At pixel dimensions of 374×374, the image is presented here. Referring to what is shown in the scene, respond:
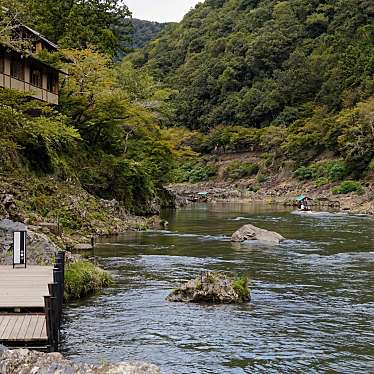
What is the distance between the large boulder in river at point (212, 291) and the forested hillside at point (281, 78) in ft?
184

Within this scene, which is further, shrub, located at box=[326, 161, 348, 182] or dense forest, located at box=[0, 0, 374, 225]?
shrub, located at box=[326, 161, 348, 182]

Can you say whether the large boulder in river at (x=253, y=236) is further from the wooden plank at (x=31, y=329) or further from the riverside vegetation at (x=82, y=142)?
the wooden plank at (x=31, y=329)

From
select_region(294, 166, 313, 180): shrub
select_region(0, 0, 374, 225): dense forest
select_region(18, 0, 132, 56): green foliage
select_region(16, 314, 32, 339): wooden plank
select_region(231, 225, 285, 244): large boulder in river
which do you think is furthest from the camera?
select_region(294, 166, 313, 180): shrub

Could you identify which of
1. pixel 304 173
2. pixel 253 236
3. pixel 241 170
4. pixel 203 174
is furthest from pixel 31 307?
pixel 203 174

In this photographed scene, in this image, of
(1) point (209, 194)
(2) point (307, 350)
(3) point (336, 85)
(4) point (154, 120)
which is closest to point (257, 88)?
(3) point (336, 85)

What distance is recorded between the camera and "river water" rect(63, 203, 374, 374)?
1134 cm

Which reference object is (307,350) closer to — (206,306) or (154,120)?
(206,306)

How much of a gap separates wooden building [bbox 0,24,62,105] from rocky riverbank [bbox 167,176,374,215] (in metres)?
28.6

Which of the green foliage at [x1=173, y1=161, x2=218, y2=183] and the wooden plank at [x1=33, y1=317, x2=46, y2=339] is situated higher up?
the green foliage at [x1=173, y1=161, x2=218, y2=183]

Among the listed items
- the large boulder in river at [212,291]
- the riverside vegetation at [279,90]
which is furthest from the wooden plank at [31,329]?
the riverside vegetation at [279,90]

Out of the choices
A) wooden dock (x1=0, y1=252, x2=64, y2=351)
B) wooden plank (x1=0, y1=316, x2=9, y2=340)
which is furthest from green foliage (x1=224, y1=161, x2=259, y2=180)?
wooden plank (x1=0, y1=316, x2=9, y2=340)

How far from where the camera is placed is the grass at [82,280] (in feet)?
53.4

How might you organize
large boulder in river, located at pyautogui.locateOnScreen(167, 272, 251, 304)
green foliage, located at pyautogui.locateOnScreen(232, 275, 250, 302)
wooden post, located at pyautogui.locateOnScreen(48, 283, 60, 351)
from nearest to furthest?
1. wooden post, located at pyautogui.locateOnScreen(48, 283, 60, 351)
2. large boulder in river, located at pyautogui.locateOnScreen(167, 272, 251, 304)
3. green foliage, located at pyautogui.locateOnScreen(232, 275, 250, 302)

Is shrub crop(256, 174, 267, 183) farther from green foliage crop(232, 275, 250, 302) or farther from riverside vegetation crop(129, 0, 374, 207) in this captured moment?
green foliage crop(232, 275, 250, 302)
